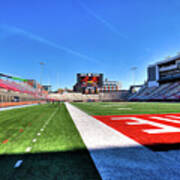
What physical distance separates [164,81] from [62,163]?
2413 inches

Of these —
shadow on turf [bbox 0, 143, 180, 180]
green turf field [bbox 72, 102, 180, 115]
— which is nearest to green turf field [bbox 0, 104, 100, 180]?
shadow on turf [bbox 0, 143, 180, 180]

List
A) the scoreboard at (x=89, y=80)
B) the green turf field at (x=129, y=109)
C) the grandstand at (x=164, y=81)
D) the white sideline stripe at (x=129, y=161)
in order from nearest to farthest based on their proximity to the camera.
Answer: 1. the white sideline stripe at (x=129, y=161)
2. the green turf field at (x=129, y=109)
3. the grandstand at (x=164, y=81)
4. the scoreboard at (x=89, y=80)

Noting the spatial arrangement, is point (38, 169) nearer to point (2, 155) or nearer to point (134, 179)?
point (2, 155)

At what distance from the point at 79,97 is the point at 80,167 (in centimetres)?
6349

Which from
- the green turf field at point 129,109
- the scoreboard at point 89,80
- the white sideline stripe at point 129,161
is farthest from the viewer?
the scoreboard at point 89,80

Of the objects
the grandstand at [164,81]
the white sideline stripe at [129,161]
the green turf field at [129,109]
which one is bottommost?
the green turf field at [129,109]

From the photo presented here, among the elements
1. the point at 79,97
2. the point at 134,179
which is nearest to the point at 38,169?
the point at 134,179

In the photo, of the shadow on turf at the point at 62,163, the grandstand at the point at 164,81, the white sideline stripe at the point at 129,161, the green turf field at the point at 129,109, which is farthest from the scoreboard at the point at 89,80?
the shadow on turf at the point at 62,163

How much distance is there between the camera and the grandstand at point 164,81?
42650 millimetres

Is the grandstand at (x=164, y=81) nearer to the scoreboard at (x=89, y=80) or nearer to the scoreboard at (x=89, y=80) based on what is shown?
the scoreboard at (x=89, y=80)

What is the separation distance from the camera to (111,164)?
2482 millimetres

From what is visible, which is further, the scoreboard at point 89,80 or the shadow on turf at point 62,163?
the scoreboard at point 89,80

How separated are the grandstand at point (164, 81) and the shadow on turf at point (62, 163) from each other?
1684 inches

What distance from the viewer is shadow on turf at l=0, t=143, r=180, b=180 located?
2.16 m
